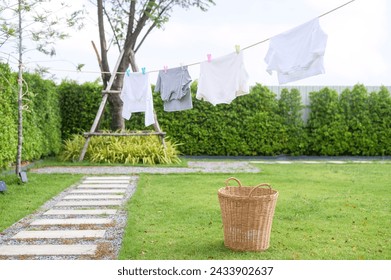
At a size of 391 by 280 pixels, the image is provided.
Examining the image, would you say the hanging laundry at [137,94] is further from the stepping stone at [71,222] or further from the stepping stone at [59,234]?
the stepping stone at [59,234]

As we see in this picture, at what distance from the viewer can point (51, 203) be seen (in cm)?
611

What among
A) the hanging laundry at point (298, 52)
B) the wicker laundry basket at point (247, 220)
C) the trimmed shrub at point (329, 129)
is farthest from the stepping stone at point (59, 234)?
the trimmed shrub at point (329, 129)

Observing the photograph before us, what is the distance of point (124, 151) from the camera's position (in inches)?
421

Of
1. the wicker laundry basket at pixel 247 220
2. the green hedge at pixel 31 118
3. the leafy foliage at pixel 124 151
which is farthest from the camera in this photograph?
the leafy foliage at pixel 124 151

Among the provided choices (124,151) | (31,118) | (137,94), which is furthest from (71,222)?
(124,151)

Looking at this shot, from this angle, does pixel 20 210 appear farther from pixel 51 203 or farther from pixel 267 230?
pixel 267 230

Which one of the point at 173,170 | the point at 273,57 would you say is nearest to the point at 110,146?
the point at 173,170

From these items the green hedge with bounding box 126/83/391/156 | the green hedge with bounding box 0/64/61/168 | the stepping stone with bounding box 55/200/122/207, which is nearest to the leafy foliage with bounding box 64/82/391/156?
the green hedge with bounding box 126/83/391/156

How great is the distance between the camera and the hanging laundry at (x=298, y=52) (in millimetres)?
5117

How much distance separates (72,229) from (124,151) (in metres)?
5.98

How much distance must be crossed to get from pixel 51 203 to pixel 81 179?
209cm

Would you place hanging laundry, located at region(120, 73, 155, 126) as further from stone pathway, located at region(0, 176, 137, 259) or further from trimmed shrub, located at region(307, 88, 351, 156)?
trimmed shrub, located at region(307, 88, 351, 156)

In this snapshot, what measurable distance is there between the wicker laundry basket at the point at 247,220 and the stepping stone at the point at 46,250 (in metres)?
1.14

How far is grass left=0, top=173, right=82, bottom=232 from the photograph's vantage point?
538 centimetres
